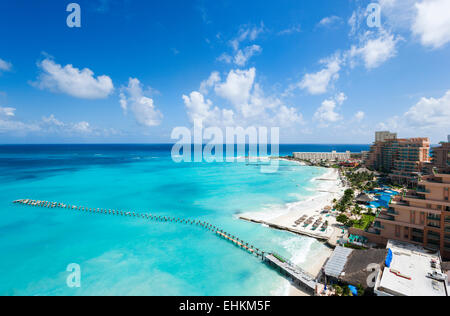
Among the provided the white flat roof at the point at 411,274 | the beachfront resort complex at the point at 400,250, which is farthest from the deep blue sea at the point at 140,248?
the white flat roof at the point at 411,274

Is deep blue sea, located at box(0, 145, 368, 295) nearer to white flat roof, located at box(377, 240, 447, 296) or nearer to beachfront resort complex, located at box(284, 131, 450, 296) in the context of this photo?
beachfront resort complex, located at box(284, 131, 450, 296)

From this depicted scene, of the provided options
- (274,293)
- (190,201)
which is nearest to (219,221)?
(190,201)

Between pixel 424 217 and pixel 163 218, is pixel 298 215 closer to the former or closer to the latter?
pixel 424 217

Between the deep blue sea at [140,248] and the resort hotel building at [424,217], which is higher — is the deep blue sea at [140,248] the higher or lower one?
the lower one

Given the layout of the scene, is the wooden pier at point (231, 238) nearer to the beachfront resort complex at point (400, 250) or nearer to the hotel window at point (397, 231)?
the beachfront resort complex at point (400, 250)

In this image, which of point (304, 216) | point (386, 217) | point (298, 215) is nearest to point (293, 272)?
point (386, 217)

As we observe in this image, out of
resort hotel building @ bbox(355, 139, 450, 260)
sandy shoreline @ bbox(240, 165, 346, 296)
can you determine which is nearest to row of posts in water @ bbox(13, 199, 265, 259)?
sandy shoreline @ bbox(240, 165, 346, 296)
